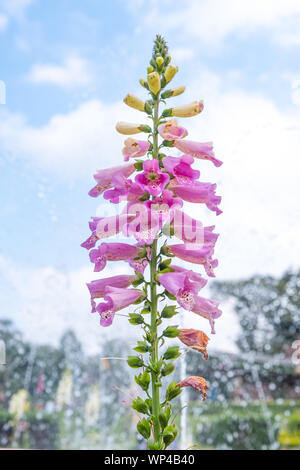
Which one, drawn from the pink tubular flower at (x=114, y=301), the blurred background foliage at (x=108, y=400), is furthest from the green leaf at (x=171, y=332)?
the blurred background foliage at (x=108, y=400)

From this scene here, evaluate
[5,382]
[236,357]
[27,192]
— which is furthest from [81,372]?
[27,192]

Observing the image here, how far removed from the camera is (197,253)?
117 cm

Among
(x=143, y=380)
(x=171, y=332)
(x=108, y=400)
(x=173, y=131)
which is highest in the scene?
(x=108, y=400)

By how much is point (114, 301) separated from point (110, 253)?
0.12 m

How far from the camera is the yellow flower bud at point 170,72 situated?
4.08ft

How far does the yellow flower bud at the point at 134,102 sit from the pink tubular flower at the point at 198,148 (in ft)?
0.46

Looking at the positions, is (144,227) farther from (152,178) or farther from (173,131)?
(173,131)

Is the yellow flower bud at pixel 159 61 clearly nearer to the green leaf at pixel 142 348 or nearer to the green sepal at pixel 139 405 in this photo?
the green leaf at pixel 142 348

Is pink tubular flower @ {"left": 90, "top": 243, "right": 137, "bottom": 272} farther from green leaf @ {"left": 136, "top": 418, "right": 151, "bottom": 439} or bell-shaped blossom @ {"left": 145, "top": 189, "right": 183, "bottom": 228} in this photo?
green leaf @ {"left": 136, "top": 418, "right": 151, "bottom": 439}

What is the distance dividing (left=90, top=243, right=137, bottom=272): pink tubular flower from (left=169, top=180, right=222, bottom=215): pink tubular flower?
173 millimetres

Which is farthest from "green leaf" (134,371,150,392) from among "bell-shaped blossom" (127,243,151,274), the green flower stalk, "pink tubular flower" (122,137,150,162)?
"pink tubular flower" (122,137,150,162)

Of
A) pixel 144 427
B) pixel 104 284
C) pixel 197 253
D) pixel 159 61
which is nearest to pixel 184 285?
pixel 197 253

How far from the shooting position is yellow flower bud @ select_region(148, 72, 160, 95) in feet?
3.89
